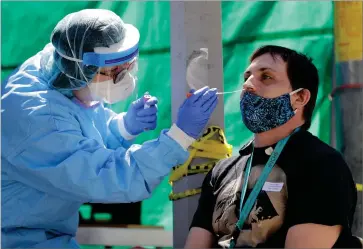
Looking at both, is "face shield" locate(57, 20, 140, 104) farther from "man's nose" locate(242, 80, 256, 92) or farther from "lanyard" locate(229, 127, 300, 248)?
"lanyard" locate(229, 127, 300, 248)

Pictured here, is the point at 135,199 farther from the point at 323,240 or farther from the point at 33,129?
the point at 323,240

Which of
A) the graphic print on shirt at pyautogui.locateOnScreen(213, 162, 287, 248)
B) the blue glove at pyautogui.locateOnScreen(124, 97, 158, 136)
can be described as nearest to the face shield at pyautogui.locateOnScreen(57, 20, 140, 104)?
the blue glove at pyautogui.locateOnScreen(124, 97, 158, 136)

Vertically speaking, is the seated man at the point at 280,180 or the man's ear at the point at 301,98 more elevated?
the man's ear at the point at 301,98

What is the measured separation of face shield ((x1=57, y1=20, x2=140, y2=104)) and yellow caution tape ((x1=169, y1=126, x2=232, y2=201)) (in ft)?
1.47

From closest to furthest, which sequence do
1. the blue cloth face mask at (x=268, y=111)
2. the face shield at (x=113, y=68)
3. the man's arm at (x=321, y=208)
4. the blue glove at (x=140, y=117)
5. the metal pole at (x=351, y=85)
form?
the man's arm at (x=321, y=208), the blue cloth face mask at (x=268, y=111), the face shield at (x=113, y=68), the blue glove at (x=140, y=117), the metal pole at (x=351, y=85)

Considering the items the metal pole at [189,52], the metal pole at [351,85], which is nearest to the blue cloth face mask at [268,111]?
the metal pole at [189,52]

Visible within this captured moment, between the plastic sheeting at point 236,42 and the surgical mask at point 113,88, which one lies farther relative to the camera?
the plastic sheeting at point 236,42

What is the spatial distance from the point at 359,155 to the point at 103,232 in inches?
58.2

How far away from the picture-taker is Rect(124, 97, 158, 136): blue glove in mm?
3502

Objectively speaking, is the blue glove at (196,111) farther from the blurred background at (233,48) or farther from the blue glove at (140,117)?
the blurred background at (233,48)

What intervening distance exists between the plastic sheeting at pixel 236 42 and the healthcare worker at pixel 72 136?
2.09ft

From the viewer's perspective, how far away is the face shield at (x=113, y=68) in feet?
10.7

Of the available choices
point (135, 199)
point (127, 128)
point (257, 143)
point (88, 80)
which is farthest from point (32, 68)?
point (257, 143)

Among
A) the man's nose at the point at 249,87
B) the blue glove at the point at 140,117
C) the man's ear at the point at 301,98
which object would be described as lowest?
the blue glove at the point at 140,117
